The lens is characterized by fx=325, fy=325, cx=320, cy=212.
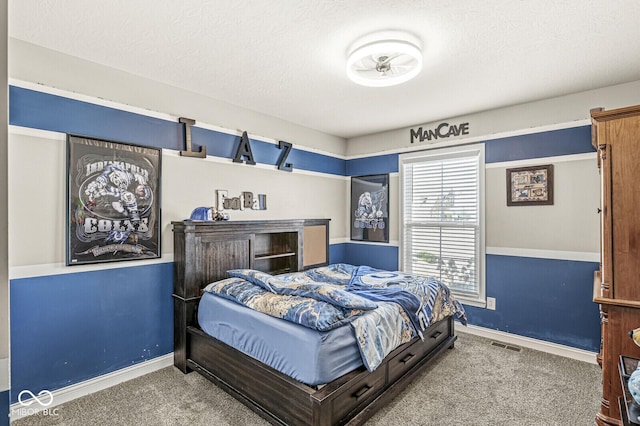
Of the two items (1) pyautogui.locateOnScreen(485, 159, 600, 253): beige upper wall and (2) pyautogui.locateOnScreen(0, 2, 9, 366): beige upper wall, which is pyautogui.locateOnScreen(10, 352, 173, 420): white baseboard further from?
(1) pyautogui.locateOnScreen(485, 159, 600, 253): beige upper wall

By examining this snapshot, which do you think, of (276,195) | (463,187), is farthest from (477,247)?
(276,195)

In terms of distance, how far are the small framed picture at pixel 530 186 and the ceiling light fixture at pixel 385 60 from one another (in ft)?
6.06

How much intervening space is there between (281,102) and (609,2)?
8.43 feet

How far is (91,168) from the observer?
2453 mm

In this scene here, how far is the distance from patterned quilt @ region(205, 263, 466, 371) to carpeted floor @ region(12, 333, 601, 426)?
17.1 inches

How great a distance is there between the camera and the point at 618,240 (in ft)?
6.15

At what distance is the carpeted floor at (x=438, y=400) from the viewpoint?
2125 millimetres

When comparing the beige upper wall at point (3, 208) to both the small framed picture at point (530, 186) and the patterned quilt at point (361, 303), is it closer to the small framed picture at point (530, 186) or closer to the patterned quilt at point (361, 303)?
the patterned quilt at point (361, 303)

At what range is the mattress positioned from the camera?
6.08 ft

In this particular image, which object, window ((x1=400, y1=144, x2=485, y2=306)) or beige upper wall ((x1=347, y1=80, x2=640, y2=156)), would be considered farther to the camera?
window ((x1=400, y1=144, x2=485, y2=306))

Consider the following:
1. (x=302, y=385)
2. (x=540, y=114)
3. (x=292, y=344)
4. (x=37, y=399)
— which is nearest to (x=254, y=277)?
(x=292, y=344)

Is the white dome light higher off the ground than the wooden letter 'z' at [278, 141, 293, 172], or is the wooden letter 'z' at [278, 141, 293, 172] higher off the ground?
the white dome light

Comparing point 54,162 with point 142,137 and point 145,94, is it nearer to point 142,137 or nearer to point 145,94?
point 142,137
